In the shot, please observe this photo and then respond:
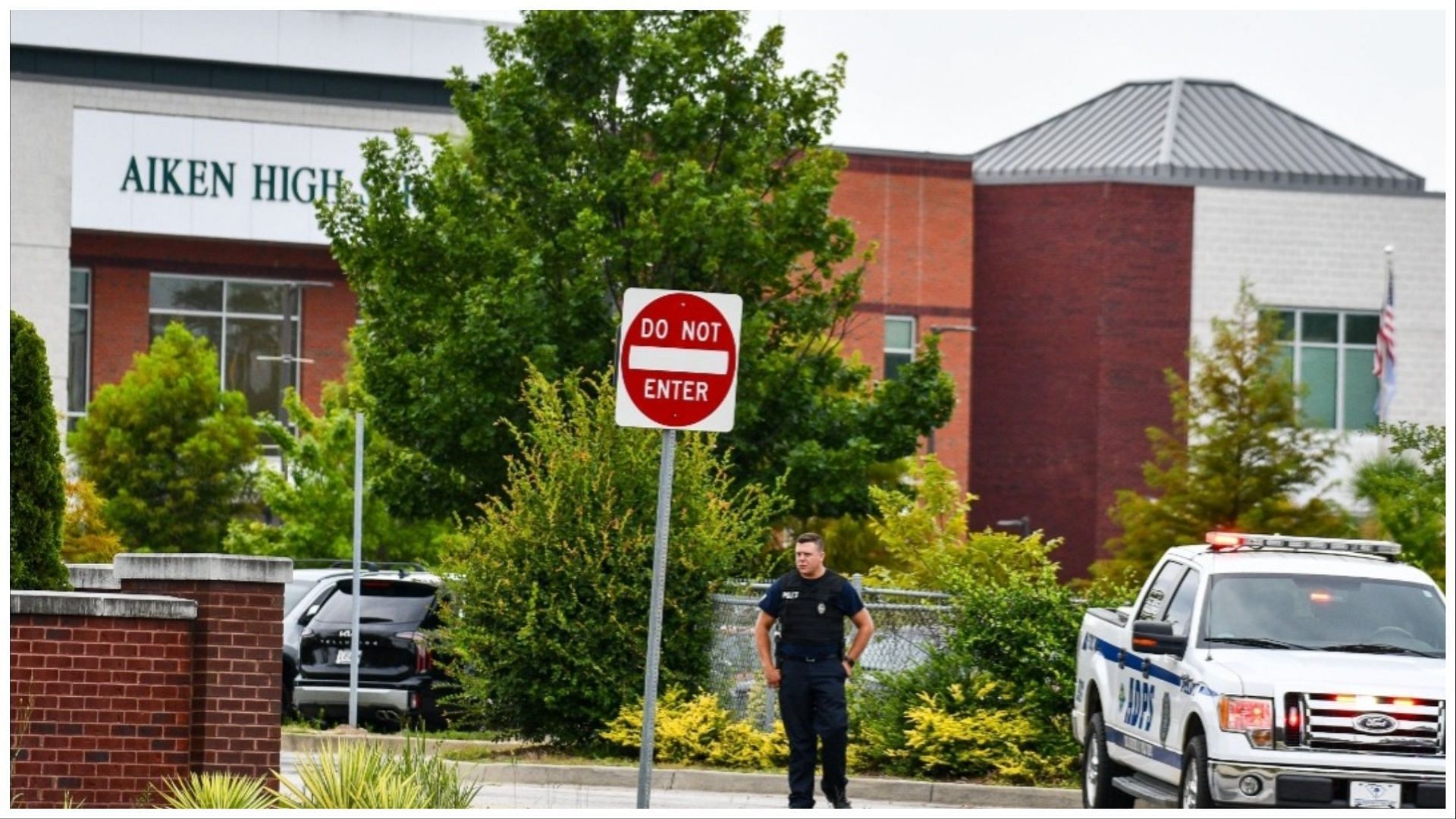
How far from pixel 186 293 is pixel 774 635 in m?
42.9

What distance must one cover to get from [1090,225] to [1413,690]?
155 feet

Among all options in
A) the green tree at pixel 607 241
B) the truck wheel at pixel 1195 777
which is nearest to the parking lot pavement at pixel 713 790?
the truck wheel at pixel 1195 777

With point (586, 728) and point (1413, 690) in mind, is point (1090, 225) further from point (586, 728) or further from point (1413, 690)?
point (1413, 690)

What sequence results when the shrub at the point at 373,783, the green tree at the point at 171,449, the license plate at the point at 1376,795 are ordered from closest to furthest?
the shrub at the point at 373,783 < the license plate at the point at 1376,795 < the green tree at the point at 171,449

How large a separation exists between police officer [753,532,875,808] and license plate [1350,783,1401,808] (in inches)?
114

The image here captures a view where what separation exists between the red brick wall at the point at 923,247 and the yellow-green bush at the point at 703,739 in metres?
40.6

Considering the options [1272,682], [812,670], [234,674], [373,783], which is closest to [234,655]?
[234,674]

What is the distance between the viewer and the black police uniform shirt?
1355cm

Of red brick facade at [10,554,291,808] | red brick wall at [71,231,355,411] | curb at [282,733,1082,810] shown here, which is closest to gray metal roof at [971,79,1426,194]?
red brick wall at [71,231,355,411]

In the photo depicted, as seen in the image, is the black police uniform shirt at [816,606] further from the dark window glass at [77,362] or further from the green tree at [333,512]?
the dark window glass at [77,362]

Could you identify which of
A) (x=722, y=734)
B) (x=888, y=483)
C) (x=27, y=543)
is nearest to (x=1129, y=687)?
(x=722, y=734)

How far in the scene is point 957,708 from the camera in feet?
57.4

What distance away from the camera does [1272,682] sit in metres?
12.6

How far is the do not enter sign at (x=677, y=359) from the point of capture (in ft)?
37.8
